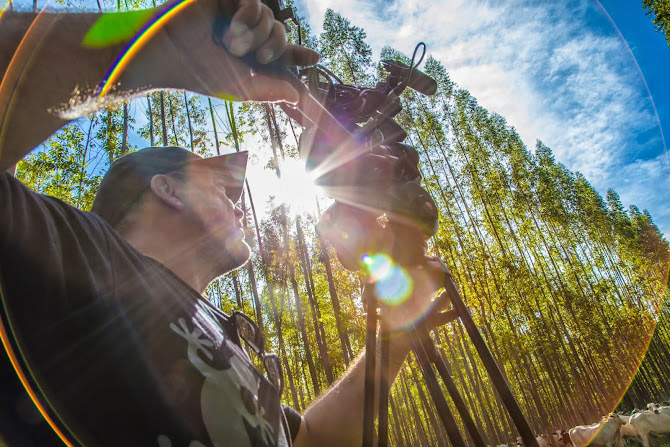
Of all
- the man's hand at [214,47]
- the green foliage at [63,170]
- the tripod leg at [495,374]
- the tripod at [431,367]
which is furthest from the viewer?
the green foliage at [63,170]

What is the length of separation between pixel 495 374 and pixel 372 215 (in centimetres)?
92

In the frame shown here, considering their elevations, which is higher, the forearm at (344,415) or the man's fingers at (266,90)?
the man's fingers at (266,90)

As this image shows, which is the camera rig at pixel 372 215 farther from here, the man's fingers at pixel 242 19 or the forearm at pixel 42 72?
the forearm at pixel 42 72

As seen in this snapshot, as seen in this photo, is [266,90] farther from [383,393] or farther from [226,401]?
[383,393]

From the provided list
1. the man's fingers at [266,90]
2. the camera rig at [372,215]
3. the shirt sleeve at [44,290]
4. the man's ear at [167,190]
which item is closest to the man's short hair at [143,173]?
the man's ear at [167,190]

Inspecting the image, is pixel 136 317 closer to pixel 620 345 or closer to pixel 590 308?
pixel 590 308

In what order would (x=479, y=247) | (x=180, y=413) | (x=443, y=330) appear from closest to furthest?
(x=180, y=413) < (x=479, y=247) < (x=443, y=330)

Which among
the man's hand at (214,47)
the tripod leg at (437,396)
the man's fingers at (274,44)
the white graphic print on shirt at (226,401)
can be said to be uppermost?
the man's fingers at (274,44)

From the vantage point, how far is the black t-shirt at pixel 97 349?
71 centimetres

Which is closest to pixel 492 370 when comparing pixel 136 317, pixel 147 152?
pixel 136 317

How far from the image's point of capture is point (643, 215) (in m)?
42.5

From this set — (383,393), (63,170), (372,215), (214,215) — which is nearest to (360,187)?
(372,215)

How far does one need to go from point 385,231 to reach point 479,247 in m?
13.2

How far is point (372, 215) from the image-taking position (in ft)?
5.51
